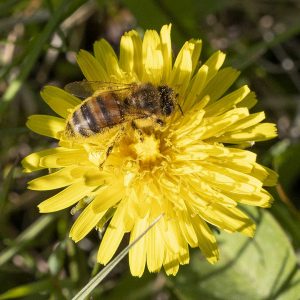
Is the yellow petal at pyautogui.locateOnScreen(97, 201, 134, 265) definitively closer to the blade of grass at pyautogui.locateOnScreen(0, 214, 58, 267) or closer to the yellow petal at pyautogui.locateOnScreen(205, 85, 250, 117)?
the yellow petal at pyautogui.locateOnScreen(205, 85, 250, 117)

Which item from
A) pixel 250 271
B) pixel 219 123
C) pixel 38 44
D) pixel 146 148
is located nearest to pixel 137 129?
pixel 146 148

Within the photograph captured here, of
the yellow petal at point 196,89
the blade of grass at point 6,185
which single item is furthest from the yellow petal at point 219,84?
the blade of grass at point 6,185

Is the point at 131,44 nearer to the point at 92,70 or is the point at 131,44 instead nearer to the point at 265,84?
the point at 92,70

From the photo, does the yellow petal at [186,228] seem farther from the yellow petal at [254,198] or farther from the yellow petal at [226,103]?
the yellow petal at [226,103]

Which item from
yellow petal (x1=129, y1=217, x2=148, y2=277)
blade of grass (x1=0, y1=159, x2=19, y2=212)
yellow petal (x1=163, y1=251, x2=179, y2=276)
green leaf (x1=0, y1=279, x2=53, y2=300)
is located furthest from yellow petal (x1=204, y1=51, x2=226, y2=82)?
green leaf (x1=0, y1=279, x2=53, y2=300)

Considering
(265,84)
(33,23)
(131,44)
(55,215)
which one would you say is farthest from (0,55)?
(265,84)

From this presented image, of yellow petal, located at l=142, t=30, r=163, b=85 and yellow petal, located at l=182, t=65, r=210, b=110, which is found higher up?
yellow petal, located at l=142, t=30, r=163, b=85

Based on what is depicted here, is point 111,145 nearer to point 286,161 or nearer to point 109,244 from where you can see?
point 109,244
